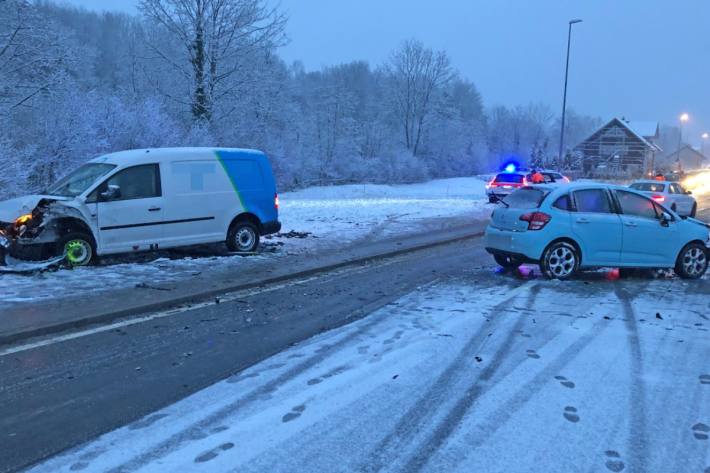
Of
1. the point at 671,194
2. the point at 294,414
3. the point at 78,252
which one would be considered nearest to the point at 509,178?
the point at 671,194

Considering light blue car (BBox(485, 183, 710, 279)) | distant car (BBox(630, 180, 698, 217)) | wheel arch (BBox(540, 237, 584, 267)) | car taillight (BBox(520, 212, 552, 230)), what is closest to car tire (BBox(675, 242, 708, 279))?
light blue car (BBox(485, 183, 710, 279))

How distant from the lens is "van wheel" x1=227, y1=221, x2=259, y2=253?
1173cm

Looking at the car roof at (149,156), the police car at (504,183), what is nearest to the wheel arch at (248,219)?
the car roof at (149,156)

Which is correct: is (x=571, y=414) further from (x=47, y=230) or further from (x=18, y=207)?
(x=18, y=207)

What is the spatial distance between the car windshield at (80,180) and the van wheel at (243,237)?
8.56 ft

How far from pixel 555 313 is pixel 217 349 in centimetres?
408

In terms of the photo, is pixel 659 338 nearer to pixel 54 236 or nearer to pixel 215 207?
pixel 215 207

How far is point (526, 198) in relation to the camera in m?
10.1

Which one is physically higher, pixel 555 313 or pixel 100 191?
pixel 100 191

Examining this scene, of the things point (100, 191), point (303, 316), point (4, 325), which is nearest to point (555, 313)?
point (303, 316)

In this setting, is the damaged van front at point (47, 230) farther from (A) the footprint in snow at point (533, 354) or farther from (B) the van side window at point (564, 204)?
(B) the van side window at point (564, 204)

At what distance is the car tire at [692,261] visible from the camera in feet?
33.2

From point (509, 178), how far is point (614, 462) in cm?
2402

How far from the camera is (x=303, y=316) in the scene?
7191 mm
